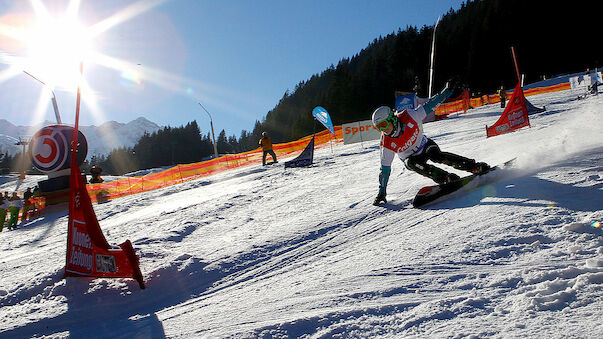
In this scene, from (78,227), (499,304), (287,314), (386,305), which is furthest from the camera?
(78,227)

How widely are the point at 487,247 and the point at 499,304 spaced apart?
837mm

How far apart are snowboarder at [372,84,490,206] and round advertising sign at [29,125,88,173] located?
17259 mm

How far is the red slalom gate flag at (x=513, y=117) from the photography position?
10.0m

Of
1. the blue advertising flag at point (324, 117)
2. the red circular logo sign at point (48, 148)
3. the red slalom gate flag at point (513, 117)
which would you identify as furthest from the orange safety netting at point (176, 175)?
the red slalom gate flag at point (513, 117)

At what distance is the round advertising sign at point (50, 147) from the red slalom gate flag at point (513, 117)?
1833cm

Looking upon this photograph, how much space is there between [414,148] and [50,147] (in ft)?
60.3

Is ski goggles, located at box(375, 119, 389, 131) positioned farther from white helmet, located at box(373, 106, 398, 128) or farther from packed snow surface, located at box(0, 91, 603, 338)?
packed snow surface, located at box(0, 91, 603, 338)

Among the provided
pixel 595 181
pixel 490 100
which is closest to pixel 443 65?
pixel 490 100

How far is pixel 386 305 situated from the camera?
7.86 feet

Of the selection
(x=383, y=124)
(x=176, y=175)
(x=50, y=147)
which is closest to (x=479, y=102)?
(x=176, y=175)

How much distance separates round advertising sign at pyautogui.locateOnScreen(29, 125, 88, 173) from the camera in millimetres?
16875

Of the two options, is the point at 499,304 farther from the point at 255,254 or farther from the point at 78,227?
the point at 78,227

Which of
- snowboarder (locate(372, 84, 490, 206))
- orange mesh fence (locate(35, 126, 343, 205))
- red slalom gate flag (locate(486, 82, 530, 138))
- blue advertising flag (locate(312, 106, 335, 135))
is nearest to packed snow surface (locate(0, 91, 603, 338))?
snowboarder (locate(372, 84, 490, 206))

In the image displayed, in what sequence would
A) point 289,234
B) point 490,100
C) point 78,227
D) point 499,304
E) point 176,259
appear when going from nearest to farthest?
point 499,304, point 78,227, point 176,259, point 289,234, point 490,100
